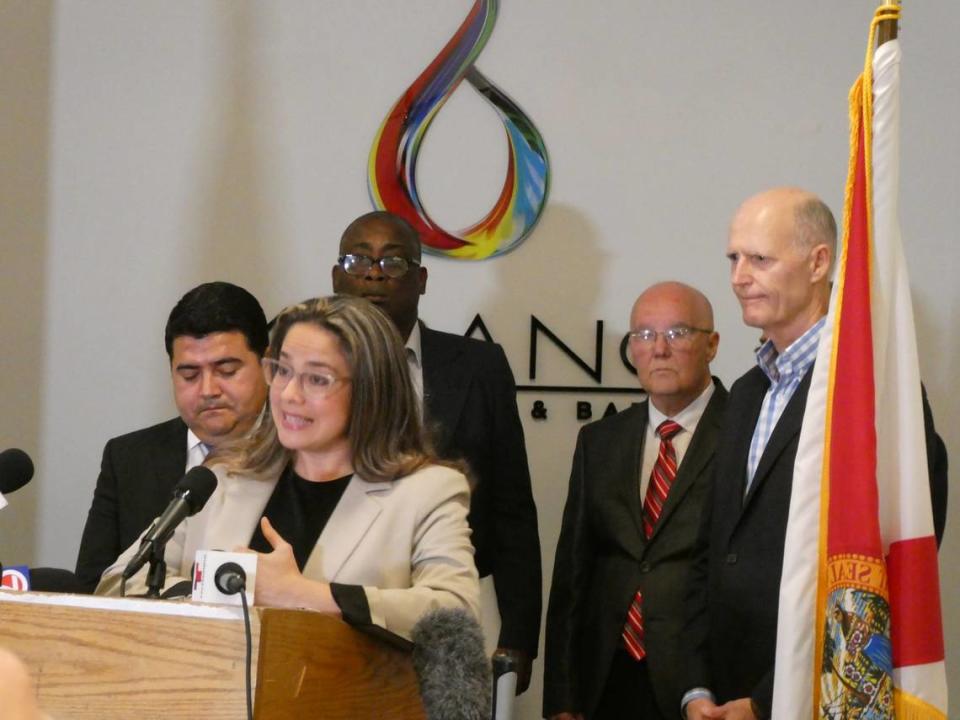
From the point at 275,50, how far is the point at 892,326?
115 inches

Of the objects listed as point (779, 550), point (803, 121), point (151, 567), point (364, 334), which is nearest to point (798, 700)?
point (779, 550)

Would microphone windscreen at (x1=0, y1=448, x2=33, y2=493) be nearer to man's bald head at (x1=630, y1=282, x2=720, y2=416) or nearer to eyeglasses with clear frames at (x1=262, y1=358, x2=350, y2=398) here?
eyeglasses with clear frames at (x1=262, y1=358, x2=350, y2=398)

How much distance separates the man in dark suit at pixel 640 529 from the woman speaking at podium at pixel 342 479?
1108 millimetres

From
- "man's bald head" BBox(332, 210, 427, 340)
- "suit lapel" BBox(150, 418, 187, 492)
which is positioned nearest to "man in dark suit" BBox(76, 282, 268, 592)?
"suit lapel" BBox(150, 418, 187, 492)

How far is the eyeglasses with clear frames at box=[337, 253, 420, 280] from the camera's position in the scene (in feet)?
13.1

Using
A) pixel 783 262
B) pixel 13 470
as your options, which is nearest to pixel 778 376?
pixel 783 262

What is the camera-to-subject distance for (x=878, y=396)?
9.51 feet

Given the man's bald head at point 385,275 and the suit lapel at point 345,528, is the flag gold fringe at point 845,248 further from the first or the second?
the man's bald head at point 385,275

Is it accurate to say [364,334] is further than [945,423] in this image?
No

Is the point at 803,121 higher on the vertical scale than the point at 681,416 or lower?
higher

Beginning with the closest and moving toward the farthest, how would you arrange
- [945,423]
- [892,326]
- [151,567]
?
[151,567] → [892,326] → [945,423]

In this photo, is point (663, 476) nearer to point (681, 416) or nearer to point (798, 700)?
point (681, 416)

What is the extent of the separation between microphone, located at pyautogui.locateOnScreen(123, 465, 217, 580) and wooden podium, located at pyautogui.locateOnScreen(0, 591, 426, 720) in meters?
0.23

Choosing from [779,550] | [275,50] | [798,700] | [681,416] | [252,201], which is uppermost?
[275,50]
